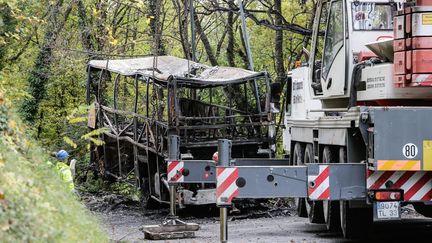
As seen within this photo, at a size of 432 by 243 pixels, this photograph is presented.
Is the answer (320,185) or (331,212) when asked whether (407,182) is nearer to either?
(320,185)

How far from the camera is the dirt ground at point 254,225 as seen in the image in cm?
1383

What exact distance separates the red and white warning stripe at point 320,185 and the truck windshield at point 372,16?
3282mm

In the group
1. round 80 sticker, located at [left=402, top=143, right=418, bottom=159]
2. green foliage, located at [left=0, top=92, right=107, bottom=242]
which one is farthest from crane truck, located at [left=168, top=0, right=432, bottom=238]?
green foliage, located at [left=0, top=92, right=107, bottom=242]

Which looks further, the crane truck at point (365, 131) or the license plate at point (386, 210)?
the license plate at point (386, 210)

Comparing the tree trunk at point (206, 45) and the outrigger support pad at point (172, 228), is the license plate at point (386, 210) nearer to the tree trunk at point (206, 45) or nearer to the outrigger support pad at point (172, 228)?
the outrigger support pad at point (172, 228)

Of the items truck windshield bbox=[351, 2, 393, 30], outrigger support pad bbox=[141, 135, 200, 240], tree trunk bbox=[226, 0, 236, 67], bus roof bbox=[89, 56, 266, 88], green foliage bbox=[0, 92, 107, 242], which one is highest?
tree trunk bbox=[226, 0, 236, 67]

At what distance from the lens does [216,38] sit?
36.0m

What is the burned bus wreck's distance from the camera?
18.1m

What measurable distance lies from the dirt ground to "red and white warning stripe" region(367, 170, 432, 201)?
6.88ft

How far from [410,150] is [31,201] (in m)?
4.91

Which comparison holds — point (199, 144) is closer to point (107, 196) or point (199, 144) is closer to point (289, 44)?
point (107, 196)

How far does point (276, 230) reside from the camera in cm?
1523

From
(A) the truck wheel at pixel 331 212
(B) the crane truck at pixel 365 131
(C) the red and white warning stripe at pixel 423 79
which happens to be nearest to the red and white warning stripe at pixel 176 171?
(B) the crane truck at pixel 365 131

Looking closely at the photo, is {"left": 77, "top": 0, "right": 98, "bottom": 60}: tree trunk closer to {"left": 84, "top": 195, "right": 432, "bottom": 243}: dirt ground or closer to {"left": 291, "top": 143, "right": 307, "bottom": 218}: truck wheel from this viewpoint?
{"left": 84, "top": 195, "right": 432, "bottom": 243}: dirt ground
